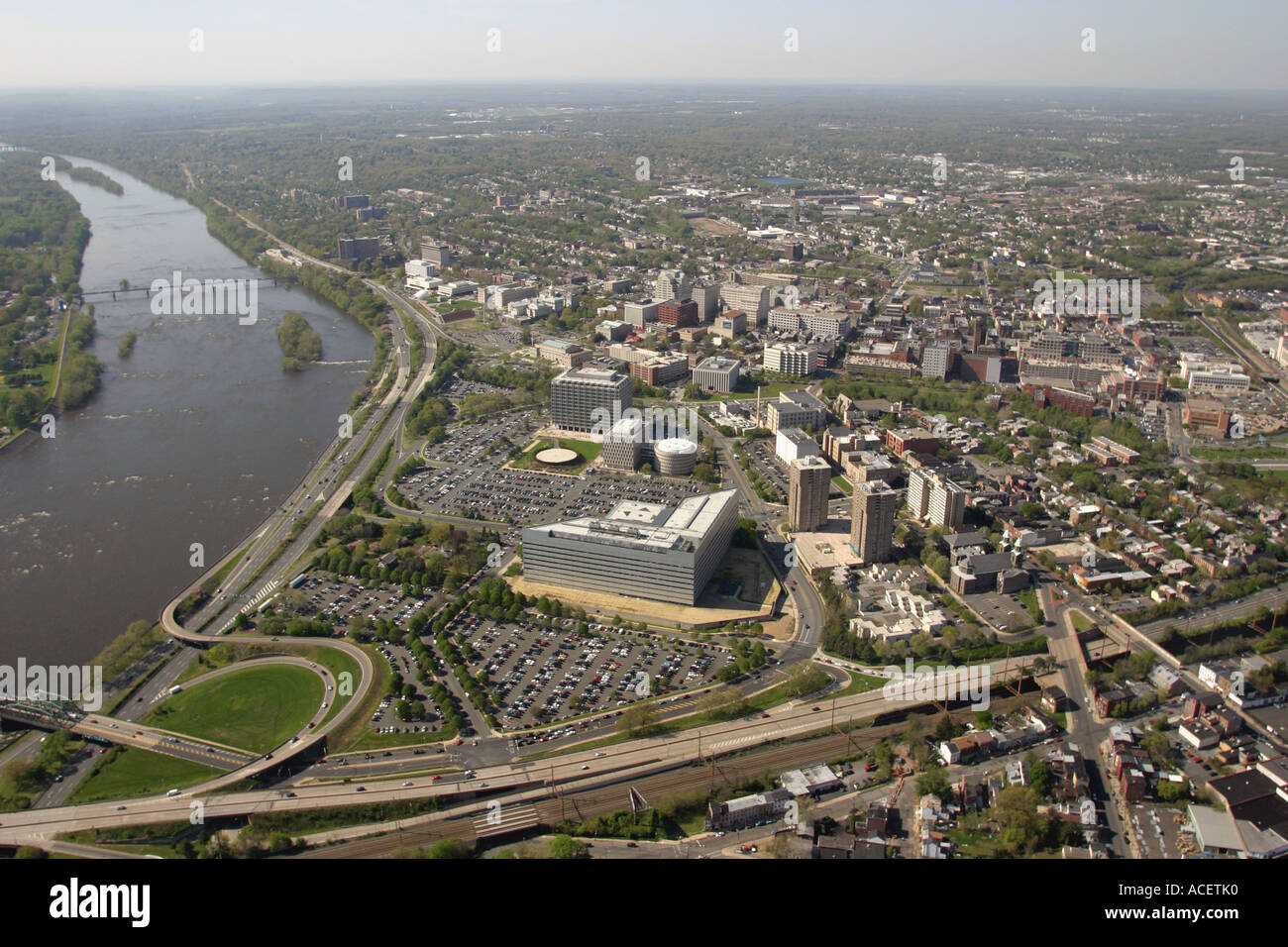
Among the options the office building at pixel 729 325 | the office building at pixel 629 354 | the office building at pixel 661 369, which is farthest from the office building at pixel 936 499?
the office building at pixel 729 325

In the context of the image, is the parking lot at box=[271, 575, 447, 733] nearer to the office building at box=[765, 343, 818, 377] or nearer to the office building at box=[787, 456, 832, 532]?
the office building at box=[787, 456, 832, 532]

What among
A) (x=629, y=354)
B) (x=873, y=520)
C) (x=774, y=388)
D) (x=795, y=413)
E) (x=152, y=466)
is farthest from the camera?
(x=629, y=354)

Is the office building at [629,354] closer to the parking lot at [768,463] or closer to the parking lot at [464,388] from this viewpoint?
the parking lot at [464,388]

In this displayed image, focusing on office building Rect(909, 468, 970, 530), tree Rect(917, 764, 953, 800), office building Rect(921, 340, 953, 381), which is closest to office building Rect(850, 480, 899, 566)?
office building Rect(909, 468, 970, 530)

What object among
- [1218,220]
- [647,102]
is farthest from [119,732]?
[647,102]

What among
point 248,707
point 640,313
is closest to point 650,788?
point 248,707

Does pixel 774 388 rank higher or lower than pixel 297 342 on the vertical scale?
lower

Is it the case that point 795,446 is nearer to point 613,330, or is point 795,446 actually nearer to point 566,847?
point 613,330
